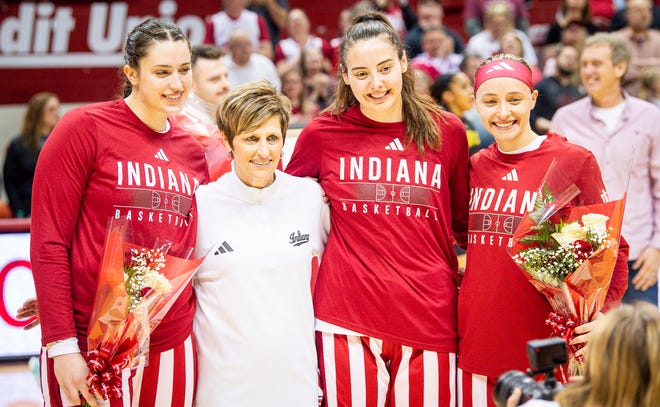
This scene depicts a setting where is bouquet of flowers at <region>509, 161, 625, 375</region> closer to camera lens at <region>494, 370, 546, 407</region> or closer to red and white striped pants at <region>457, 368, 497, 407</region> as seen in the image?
red and white striped pants at <region>457, 368, 497, 407</region>

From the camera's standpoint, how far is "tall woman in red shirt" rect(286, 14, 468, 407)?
3811 millimetres

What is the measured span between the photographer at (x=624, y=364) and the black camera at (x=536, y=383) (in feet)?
0.53

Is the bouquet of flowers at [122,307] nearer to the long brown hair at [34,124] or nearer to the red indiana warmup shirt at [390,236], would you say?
the red indiana warmup shirt at [390,236]

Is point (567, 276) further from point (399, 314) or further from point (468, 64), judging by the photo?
point (468, 64)

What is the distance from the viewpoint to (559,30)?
35.4 feet

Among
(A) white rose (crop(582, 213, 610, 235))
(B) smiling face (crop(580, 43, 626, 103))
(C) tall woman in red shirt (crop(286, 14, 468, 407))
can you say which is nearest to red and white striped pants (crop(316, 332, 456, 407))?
(C) tall woman in red shirt (crop(286, 14, 468, 407))

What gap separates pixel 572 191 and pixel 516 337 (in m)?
0.63

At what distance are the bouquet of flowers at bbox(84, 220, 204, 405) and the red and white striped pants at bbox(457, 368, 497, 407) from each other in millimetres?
1264

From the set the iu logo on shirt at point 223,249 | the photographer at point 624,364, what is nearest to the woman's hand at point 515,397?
the photographer at point 624,364

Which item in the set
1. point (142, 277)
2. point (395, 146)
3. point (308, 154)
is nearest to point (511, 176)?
point (395, 146)

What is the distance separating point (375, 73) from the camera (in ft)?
12.7

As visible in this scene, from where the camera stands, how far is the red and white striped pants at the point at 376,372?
12.5 ft

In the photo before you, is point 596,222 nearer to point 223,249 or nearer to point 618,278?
point 618,278

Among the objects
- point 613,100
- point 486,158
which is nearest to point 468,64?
point 613,100
